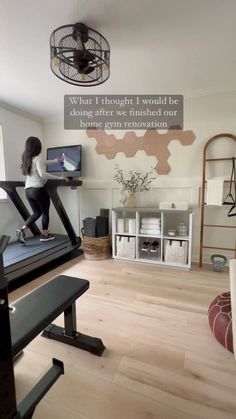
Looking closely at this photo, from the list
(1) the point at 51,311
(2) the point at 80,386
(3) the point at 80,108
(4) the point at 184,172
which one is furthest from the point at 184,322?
(3) the point at 80,108

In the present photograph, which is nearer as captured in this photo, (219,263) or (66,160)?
(219,263)

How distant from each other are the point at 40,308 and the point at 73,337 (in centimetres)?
42

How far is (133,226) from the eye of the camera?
2.63 m

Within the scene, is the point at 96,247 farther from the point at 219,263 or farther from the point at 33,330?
the point at 33,330

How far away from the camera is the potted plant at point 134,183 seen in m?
2.75

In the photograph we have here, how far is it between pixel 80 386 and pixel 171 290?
1.16 meters

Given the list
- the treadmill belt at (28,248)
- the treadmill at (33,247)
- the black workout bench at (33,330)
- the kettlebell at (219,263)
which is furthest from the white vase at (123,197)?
the black workout bench at (33,330)

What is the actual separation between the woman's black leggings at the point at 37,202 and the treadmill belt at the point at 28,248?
27 centimetres

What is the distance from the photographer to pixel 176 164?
265cm

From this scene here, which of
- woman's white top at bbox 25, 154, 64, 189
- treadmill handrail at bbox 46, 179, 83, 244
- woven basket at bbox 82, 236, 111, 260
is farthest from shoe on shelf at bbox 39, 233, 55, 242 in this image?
woman's white top at bbox 25, 154, 64, 189

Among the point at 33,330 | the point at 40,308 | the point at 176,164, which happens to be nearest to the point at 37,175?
the point at 176,164

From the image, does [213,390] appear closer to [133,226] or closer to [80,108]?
[133,226]

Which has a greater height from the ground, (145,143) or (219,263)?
(145,143)

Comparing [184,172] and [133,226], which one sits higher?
[184,172]
